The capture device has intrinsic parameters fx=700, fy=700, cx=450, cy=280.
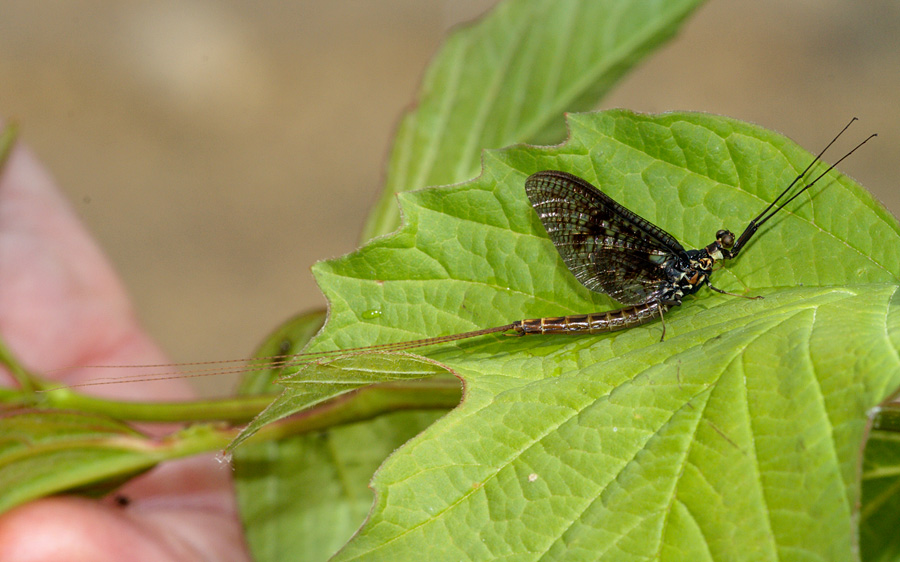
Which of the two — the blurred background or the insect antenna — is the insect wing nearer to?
the insect antenna

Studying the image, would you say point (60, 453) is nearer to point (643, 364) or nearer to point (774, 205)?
point (643, 364)

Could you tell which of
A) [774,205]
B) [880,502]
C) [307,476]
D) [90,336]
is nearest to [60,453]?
[307,476]

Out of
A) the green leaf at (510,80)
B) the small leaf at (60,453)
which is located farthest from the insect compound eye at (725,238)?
the small leaf at (60,453)

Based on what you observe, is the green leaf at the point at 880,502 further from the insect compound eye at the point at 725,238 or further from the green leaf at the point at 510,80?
the green leaf at the point at 510,80

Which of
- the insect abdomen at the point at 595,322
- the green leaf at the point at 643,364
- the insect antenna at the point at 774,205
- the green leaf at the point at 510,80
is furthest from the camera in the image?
the green leaf at the point at 510,80

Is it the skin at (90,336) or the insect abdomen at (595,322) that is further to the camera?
the skin at (90,336)

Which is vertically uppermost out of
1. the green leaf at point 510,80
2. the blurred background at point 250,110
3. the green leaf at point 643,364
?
the blurred background at point 250,110

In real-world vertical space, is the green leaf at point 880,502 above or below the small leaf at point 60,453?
below

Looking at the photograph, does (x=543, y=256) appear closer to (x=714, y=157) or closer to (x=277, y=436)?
(x=714, y=157)
